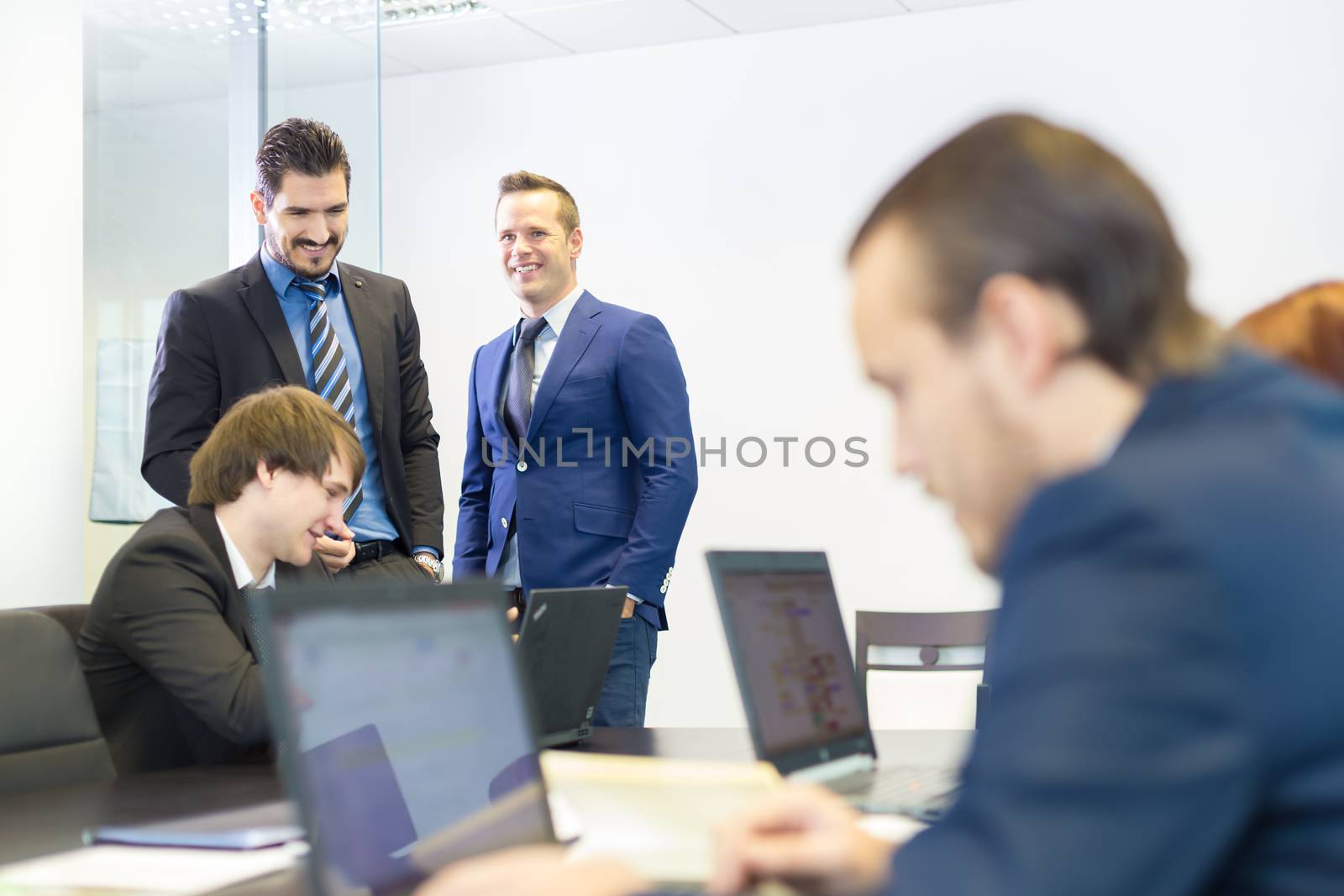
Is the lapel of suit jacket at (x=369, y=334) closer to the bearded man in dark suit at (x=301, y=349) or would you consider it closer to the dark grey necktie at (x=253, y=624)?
the bearded man in dark suit at (x=301, y=349)

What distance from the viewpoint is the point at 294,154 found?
3.13 meters

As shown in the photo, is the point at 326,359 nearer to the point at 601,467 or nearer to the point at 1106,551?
the point at 601,467

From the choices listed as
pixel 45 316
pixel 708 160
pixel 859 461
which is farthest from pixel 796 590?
pixel 708 160

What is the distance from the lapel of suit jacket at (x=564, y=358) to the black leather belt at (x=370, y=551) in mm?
527

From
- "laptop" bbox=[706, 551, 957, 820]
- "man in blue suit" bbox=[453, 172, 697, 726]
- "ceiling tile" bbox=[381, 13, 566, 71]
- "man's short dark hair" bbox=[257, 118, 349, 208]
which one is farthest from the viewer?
"ceiling tile" bbox=[381, 13, 566, 71]

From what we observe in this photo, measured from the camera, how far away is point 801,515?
544 centimetres

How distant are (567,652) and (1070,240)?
1570mm

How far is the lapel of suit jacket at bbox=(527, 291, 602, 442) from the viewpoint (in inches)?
139

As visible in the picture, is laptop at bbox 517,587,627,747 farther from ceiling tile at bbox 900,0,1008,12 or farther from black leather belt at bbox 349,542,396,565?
ceiling tile at bbox 900,0,1008,12

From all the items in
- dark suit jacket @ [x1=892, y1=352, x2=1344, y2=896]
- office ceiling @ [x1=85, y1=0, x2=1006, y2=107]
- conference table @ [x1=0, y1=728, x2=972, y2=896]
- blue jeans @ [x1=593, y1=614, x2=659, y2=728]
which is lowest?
blue jeans @ [x1=593, y1=614, x2=659, y2=728]

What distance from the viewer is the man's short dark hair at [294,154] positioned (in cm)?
313

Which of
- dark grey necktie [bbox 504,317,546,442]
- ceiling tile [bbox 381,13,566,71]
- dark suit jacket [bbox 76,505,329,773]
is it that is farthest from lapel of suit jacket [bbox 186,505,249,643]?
ceiling tile [bbox 381,13,566,71]

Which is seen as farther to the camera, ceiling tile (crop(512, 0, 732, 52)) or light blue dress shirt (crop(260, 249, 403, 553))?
ceiling tile (crop(512, 0, 732, 52))

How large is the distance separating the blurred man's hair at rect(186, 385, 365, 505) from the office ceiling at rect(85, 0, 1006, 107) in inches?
59.9
